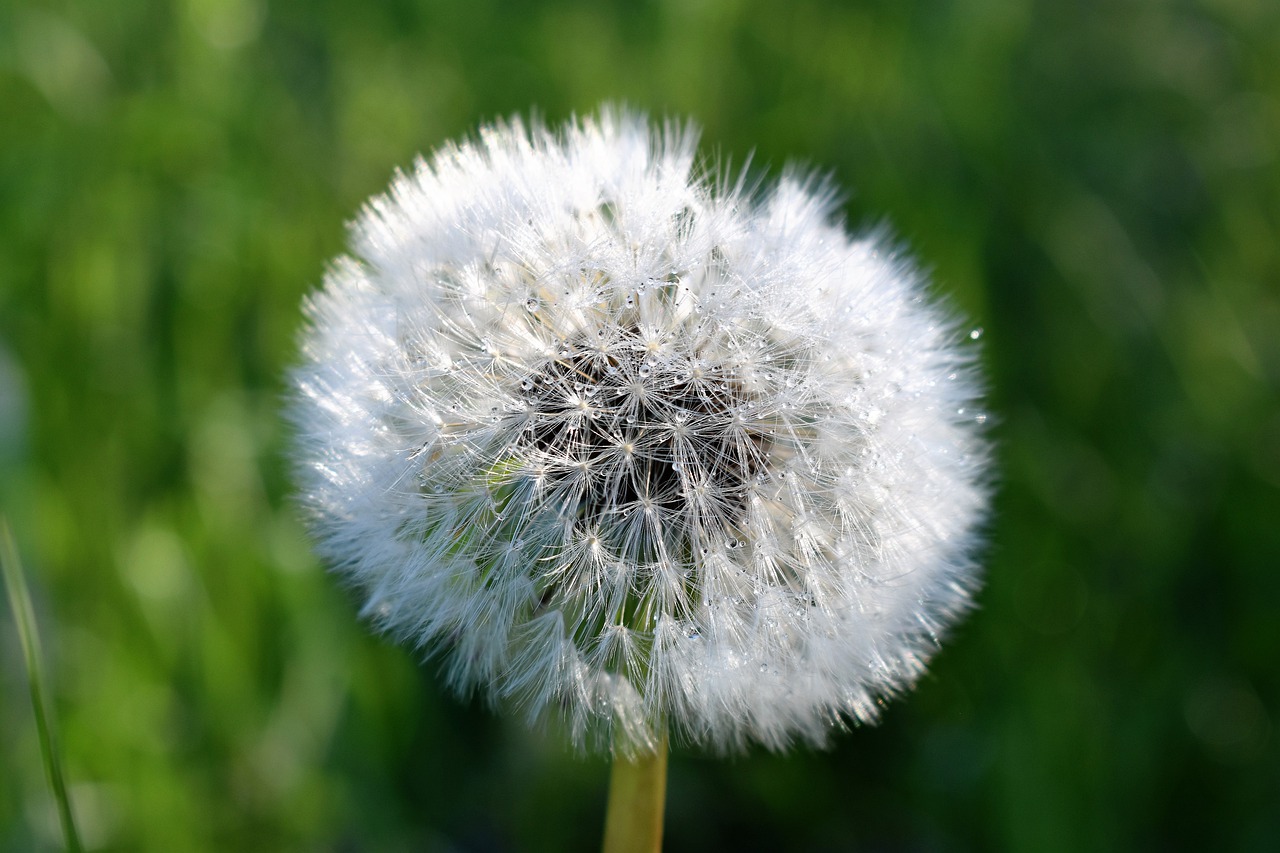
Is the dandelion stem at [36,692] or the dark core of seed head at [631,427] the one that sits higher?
the dark core of seed head at [631,427]

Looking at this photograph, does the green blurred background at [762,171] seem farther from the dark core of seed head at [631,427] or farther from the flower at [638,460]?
the dark core of seed head at [631,427]

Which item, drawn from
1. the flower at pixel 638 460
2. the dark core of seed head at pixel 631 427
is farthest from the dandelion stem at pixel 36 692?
the dark core of seed head at pixel 631 427

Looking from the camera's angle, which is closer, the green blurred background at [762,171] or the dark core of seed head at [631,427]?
the dark core of seed head at [631,427]

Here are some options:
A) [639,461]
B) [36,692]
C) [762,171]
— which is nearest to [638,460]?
[639,461]

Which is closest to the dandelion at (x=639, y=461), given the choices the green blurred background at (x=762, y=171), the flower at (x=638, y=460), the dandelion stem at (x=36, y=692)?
the flower at (x=638, y=460)

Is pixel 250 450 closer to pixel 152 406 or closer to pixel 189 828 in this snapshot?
pixel 152 406

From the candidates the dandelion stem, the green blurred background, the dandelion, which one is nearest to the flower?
the dandelion
